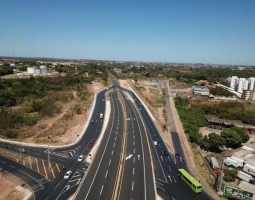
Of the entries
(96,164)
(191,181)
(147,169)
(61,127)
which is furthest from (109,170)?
(61,127)

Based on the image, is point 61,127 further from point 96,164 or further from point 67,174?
point 67,174

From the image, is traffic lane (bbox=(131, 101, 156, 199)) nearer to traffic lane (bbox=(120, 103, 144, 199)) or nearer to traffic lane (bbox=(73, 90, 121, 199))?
traffic lane (bbox=(120, 103, 144, 199))

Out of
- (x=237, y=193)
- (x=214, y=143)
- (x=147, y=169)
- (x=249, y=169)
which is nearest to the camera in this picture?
(x=237, y=193)

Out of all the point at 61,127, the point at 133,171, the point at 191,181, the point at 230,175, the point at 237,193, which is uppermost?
the point at 191,181

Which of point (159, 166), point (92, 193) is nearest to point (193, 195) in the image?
point (159, 166)

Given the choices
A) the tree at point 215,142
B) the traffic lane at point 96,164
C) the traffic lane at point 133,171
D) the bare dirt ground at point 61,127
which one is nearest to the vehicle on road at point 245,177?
the tree at point 215,142

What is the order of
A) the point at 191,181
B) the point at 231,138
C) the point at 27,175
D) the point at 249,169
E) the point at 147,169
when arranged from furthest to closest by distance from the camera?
the point at 231,138
the point at 249,169
the point at 147,169
the point at 27,175
the point at 191,181
